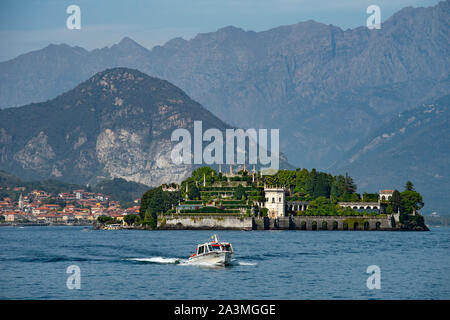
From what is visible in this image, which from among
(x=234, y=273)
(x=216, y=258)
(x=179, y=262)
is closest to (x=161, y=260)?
(x=179, y=262)

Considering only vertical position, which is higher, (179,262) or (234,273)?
(179,262)

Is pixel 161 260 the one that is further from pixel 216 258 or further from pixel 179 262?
pixel 216 258

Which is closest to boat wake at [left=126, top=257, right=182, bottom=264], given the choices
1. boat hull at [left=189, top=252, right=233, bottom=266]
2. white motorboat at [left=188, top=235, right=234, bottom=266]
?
white motorboat at [left=188, top=235, right=234, bottom=266]

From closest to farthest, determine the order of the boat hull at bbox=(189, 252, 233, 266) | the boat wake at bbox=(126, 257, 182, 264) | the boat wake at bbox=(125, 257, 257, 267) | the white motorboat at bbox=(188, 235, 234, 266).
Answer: the boat hull at bbox=(189, 252, 233, 266) < the white motorboat at bbox=(188, 235, 234, 266) < the boat wake at bbox=(125, 257, 257, 267) < the boat wake at bbox=(126, 257, 182, 264)

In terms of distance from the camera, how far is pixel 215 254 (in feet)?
393

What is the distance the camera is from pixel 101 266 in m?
121

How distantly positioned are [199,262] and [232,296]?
29731 mm

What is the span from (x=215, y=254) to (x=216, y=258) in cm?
51

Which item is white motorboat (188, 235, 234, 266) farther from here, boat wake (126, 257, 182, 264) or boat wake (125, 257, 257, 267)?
boat wake (126, 257, 182, 264)

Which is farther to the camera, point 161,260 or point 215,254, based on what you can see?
point 161,260

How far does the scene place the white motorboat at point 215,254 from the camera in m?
120

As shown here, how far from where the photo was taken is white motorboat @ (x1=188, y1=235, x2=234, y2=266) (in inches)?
4712
